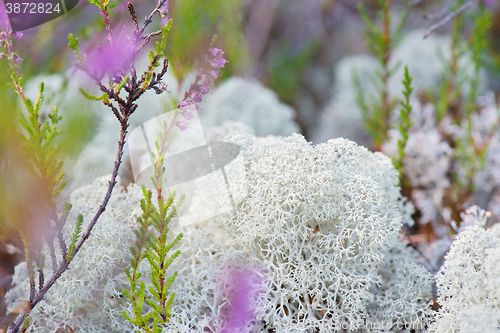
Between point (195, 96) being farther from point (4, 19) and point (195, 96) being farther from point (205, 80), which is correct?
point (4, 19)

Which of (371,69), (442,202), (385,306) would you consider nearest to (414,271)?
(385,306)

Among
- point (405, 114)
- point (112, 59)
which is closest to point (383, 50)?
point (405, 114)

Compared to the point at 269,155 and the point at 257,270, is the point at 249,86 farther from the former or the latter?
the point at 257,270

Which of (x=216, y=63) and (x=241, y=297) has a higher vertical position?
(x=216, y=63)

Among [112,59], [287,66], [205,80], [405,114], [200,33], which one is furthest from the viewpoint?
[287,66]

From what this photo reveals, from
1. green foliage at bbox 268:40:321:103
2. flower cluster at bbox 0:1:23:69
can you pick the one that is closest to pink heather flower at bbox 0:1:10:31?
flower cluster at bbox 0:1:23:69

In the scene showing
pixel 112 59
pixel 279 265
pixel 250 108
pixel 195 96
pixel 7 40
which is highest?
pixel 7 40

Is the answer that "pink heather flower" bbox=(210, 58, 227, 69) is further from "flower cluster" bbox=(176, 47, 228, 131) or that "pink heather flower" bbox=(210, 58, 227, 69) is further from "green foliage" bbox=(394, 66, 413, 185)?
"green foliage" bbox=(394, 66, 413, 185)

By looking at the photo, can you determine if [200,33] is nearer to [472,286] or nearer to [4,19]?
[4,19]

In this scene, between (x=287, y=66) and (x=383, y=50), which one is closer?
(x=383, y=50)

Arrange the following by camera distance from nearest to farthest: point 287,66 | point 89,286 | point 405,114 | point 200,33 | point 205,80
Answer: point 205,80 < point 89,286 < point 405,114 < point 200,33 < point 287,66
